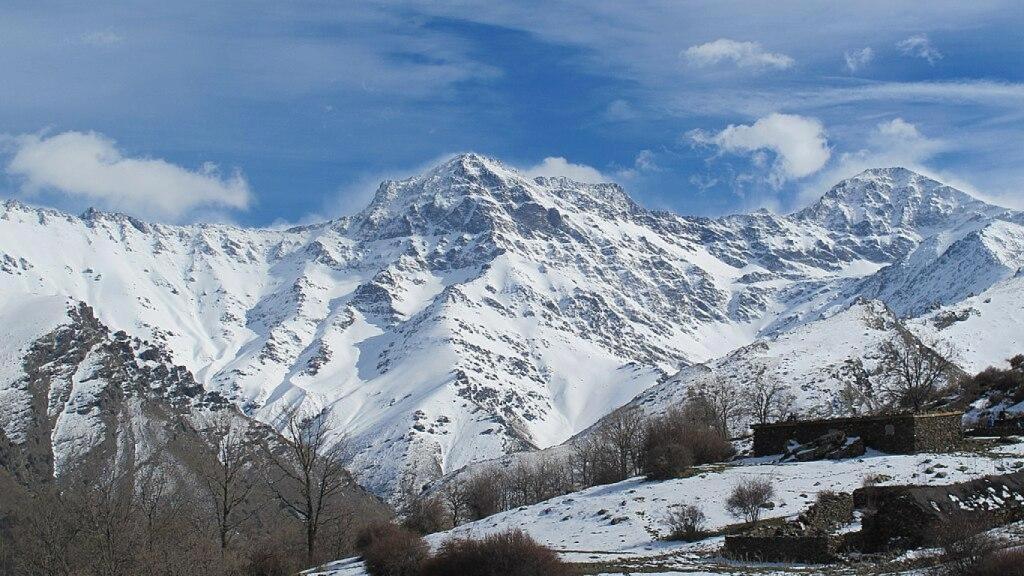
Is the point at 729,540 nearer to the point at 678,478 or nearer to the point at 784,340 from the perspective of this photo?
the point at 678,478

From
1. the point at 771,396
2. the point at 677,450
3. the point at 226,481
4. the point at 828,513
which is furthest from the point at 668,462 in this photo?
the point at 771,396

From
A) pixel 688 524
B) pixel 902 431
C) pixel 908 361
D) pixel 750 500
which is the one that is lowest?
pixel 688 524

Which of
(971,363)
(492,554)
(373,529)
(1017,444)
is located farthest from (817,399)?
(492,554)

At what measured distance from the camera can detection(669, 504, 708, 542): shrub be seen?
3925cm

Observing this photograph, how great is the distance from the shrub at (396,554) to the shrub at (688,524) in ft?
33.1

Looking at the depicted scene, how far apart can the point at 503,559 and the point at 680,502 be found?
16234 mm

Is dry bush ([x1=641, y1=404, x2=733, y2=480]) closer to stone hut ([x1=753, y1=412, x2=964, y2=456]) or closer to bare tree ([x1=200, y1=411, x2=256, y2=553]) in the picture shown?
stone hut ([x1=753, y1=412, x2=964, y2=456])

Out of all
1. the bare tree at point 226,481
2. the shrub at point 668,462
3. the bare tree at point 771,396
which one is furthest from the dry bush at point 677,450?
the bare tree at point 771,396

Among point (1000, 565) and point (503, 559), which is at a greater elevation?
point (503, 559)

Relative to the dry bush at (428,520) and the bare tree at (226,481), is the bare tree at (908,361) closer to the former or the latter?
the dry bush at (428,520)

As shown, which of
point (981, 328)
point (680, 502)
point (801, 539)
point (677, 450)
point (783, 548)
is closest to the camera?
point (801, 539)

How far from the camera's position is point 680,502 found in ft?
146

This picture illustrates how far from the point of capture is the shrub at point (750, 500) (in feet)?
130

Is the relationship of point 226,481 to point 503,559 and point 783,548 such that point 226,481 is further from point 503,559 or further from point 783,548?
point 783,548
